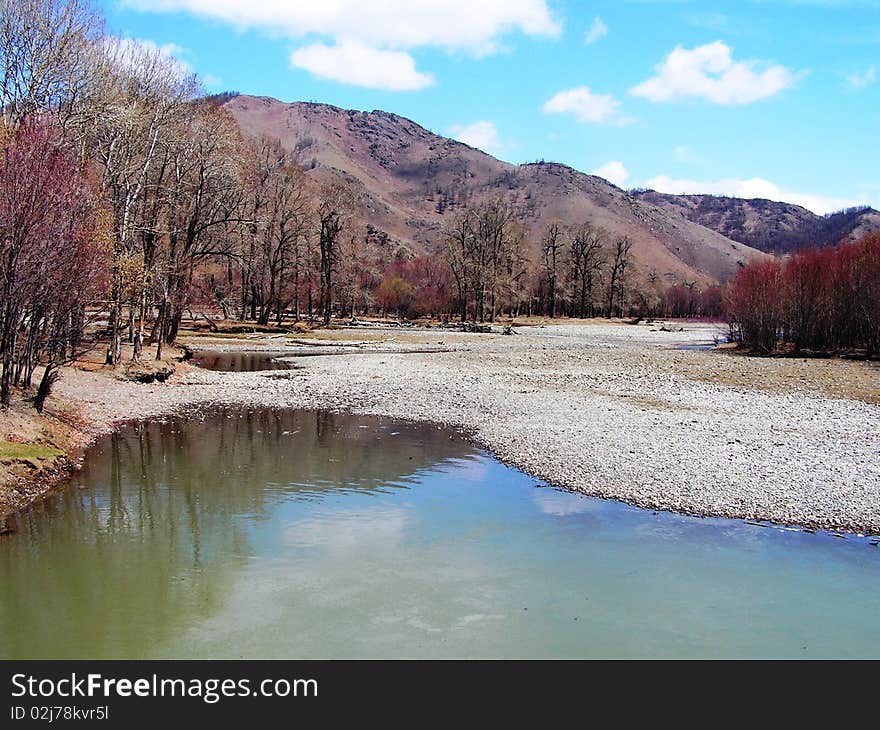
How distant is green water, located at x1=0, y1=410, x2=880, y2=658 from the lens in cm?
800

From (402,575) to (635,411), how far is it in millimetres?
14343

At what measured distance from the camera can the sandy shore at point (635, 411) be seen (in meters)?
13.8

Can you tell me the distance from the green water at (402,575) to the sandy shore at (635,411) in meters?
1.27

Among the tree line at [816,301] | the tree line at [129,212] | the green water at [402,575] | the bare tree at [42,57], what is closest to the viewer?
the green water at [402,575]

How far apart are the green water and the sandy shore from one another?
1.27 m

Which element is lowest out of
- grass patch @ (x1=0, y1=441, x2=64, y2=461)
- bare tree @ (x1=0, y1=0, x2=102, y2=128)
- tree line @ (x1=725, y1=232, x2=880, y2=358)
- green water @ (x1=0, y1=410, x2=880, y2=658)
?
green water @ (x1=0, y1=410, x2=880, y2=658)

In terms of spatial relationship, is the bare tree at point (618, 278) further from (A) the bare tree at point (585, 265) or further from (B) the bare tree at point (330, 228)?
(B) the bare tree at point (330, 228)

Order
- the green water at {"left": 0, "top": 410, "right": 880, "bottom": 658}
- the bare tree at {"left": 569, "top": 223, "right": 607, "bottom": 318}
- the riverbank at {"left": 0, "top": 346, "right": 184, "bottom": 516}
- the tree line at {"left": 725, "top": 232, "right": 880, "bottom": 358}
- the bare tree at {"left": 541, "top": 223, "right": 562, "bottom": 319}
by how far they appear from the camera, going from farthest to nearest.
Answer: the bare tree at {"left": 569, "top": 223, "right": 607, "bottom": 318} → the bare tree at {"left": 541, "top": 223, "right": 562, "bottom": 319} → the tree line at {"left": 725, "top": 232, "right": 880, "bottom": 358} → the riverbank at {"left": 0, "top": 346, "right": 184, "bottom": 516} → the green water at {"left": 0, "top": 410, "right": 880, "bottom": 658}

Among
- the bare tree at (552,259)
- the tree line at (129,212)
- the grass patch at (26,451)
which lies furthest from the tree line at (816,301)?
the bare tree at (552,259)

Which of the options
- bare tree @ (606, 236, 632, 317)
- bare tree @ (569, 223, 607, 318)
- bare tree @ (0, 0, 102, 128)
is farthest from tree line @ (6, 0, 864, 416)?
bare tree @ (606, 236, 632, 317)

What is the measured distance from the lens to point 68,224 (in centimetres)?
1638

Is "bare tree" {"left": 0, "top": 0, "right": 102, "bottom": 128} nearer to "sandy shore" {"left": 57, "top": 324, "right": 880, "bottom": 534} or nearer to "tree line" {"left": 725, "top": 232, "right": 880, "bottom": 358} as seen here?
"sandy shore" {"left": 57, "top": 324, "right": 880, "bottom": 534}
